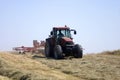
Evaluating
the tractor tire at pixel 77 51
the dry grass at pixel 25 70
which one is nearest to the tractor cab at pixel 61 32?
the tractor tire at pixel 77 51

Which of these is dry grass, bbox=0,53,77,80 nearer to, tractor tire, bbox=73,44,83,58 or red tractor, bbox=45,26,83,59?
red tractor, bbox=45,26,83,59

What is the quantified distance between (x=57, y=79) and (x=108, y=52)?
52.1 feet

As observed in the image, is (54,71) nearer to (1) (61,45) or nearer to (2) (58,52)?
(2) (58,52)

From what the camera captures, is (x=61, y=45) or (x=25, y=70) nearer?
(x=25, y=70)

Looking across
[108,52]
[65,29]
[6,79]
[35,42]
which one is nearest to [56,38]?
[65,29]

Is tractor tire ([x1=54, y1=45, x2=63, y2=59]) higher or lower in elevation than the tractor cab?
lower

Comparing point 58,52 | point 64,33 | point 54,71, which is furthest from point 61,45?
point 54,71

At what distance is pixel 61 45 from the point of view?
26156 mm

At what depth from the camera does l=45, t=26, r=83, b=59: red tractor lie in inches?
987

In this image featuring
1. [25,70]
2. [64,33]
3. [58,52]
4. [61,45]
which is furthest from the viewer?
[64,33]

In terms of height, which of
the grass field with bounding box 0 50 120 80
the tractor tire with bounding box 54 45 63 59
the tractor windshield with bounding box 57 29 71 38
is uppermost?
the tractor windshield with bounding box 57 29 71 38

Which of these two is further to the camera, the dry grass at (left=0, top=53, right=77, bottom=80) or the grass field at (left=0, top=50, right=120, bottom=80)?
the dry grass at (left=0, top=53, right=77, bottom=80)

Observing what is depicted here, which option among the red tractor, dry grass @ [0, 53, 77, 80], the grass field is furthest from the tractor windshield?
the grass field

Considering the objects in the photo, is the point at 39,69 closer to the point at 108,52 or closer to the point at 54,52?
the point at 54,52
